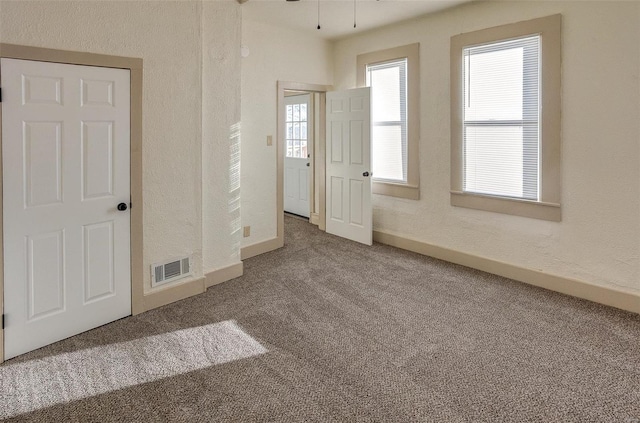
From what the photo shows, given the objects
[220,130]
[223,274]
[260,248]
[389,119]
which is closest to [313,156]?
[389,119]

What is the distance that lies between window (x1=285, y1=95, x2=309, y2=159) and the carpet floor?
3662 mm

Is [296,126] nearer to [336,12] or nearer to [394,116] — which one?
[394,116]

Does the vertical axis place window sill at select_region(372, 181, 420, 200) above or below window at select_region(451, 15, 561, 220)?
below

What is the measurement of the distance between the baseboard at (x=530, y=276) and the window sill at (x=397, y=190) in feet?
1.72

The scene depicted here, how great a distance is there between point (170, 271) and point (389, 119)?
325cm

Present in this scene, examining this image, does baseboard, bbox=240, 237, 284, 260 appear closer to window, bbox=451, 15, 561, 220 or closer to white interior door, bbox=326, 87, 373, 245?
white interior door, bbox=326, 87, 373, 245

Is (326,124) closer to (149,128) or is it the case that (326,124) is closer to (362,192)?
(362,192)

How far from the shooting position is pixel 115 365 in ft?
8.71

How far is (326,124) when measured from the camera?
6.02m

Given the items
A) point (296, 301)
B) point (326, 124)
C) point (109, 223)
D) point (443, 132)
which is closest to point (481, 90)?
point (443, 132)

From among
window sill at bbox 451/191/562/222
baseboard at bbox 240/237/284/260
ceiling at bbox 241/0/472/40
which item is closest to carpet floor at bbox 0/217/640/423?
window sill at bbox 451/191/562/222

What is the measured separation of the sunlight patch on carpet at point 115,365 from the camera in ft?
7.72

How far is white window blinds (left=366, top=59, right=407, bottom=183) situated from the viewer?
5.26m

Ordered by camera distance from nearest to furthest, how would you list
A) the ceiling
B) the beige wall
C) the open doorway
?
the beige wall → the ceiling → the open doorway
